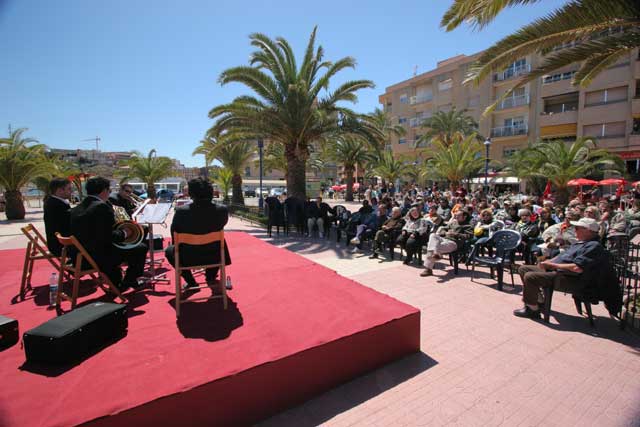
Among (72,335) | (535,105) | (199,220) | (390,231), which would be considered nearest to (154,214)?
(199,220)

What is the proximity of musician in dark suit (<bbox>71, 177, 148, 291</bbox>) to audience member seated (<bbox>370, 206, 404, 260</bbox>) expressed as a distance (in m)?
5.53

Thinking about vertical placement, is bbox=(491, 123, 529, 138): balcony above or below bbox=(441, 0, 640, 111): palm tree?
above

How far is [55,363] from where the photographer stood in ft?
8.41

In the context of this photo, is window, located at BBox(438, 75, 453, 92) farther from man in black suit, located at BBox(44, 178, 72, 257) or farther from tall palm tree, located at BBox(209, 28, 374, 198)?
man in black suit, located at BBox(44, 178, 72, 257)

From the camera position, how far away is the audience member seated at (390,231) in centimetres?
805

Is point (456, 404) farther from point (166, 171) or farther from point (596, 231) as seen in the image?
point (166, 171)

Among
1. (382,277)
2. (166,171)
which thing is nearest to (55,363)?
(382,277)

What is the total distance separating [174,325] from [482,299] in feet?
14.9

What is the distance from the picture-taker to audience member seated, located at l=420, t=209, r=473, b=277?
6652 mm

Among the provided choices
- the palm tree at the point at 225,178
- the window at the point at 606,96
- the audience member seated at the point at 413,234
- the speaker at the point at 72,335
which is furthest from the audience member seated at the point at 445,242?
the window at the point at 606,96

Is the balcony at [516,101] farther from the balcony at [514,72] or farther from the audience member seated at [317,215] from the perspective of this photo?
the audience member seated at [317,215]

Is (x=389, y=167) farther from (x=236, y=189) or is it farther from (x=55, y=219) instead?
(x=55, y=219)

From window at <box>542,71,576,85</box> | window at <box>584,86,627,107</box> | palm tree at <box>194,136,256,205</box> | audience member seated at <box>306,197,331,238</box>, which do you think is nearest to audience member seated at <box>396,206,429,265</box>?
audience member seated at <box>306,197,331,238</box>

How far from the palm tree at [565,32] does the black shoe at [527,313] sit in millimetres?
4337
